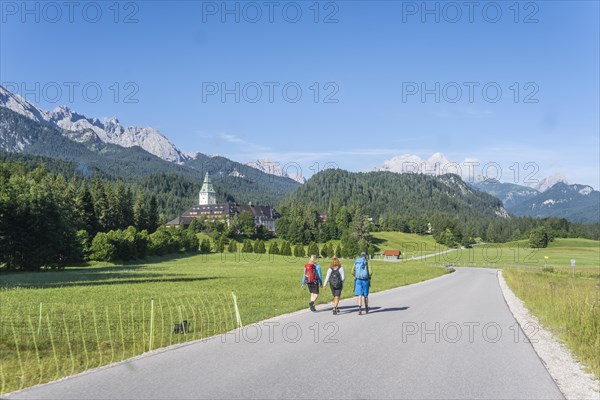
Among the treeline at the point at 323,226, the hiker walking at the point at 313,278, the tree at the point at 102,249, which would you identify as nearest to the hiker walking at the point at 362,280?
the hiker walking at the point at 313,278

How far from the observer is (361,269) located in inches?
795

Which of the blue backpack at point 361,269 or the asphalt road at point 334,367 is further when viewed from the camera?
the blue backpack at point 361,269

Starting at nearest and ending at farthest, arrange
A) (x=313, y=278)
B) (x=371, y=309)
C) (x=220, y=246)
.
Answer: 1. (x=313, y=278)
2. (x=371, y=309)
3. (x=220, y=246)

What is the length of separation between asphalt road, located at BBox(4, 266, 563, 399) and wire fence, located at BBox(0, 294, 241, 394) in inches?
39.0

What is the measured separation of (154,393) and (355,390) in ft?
10.2

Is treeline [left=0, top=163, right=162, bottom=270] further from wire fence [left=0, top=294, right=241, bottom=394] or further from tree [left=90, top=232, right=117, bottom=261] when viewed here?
wire fence [left=0, top=294, right=241, bottom=394]

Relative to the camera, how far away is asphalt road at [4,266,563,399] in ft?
27.4

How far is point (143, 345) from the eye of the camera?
12602mm

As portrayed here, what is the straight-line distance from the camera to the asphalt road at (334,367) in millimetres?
8352

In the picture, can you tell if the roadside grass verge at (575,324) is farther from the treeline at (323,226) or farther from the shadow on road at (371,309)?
the treeline at (323,226)

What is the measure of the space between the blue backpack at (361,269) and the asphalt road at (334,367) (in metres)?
3.82

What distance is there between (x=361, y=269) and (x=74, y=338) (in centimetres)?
1032

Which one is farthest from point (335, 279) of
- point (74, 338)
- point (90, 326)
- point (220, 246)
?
point (220, 246)

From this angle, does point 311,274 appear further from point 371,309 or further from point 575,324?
point 575,324
